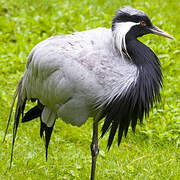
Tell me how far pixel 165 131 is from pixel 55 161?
1.27 meters

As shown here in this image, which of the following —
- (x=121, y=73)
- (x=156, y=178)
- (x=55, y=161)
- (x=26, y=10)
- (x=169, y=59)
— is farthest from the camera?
(x=26, y=10)

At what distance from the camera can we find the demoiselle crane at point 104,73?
136 inches

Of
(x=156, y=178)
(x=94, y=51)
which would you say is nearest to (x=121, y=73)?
(x=94, y=51)

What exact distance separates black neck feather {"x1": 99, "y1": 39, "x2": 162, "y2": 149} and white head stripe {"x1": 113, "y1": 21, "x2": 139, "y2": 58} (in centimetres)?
7

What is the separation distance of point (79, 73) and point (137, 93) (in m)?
0.50

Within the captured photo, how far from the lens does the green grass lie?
170 inches

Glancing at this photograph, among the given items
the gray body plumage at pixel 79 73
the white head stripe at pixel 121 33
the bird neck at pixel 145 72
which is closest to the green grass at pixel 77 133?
the gray body plumage at pixel 79 73

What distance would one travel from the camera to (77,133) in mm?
4988

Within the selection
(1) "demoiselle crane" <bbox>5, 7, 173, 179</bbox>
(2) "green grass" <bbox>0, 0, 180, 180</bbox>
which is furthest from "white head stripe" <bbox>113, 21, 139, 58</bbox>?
(2) "green grass" <bbox>0, 0, 180, 180</bbox>

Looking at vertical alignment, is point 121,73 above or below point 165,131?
above

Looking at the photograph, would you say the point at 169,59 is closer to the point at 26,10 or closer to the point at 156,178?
the point at 156,178

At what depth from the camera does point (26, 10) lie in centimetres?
716

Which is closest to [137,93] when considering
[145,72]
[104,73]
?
[145,72]

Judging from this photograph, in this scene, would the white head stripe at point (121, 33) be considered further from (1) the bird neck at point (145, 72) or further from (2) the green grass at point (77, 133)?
(2) the green grass at point (77, 133)
